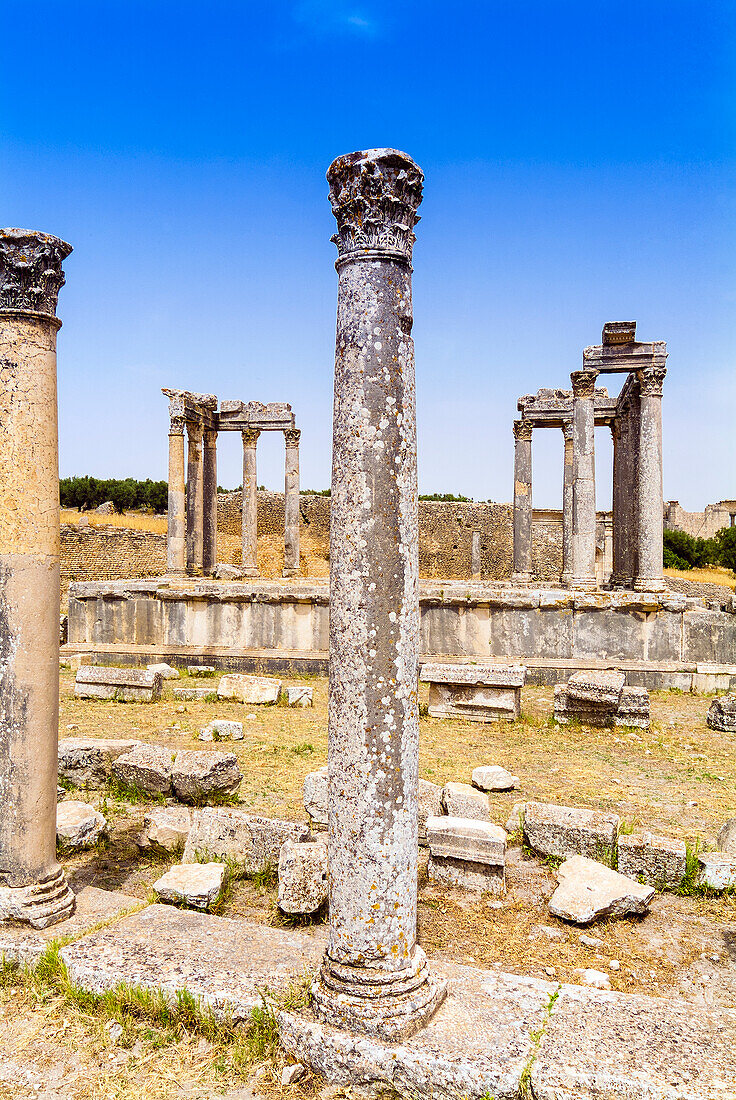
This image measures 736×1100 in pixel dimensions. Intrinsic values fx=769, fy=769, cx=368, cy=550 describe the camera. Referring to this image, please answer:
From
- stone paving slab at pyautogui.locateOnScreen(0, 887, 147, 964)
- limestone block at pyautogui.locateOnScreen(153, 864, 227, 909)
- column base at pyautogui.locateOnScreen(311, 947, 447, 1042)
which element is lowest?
limestone block at pyautogui.locateOnScreen(153, 864, 227, 909)

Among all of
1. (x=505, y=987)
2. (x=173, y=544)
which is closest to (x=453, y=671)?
(x=505, y=987)

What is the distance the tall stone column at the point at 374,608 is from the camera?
10.4 feet

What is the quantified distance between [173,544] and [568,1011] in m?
17.4

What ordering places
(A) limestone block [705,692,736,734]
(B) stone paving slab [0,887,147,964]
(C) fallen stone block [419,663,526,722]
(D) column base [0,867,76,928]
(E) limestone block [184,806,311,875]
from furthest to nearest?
(C) fallen stone block [419,663,526,722] < (A) limestone block [705,692,736,734] < (E) limestone block [184,806,311,875] < (D) column base [0,867,76,928] < (B) stone paving slab [0,887,147,964]

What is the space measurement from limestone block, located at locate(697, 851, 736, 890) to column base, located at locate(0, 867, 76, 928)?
4.04 m

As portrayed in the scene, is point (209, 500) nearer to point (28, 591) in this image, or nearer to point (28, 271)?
point (28, 271)

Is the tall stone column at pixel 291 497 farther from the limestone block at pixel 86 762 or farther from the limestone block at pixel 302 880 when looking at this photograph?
the limestone block at pixel 302 880

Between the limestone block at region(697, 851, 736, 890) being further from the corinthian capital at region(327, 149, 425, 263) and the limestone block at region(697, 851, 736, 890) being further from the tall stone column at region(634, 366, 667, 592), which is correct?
the tall stone column at region(634, 366, 667, 592)

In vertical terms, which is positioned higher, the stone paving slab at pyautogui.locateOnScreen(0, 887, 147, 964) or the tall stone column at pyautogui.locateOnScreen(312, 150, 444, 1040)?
the tall stone column at pyautogui.locateOnScreen(312, 150, 444, 1040)

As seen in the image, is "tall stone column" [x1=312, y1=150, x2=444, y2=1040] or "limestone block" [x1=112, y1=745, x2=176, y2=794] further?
"limestone block" [x1=112, y1=745, x2=176, y2=794]

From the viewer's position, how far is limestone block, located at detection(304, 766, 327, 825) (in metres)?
6.40

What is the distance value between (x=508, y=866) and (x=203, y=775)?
2.81 meters

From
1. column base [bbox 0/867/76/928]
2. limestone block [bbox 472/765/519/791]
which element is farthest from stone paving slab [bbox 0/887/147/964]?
limestone block [bbox 472/765/519/791]

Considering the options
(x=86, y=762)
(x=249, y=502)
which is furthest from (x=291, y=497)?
(x=86, y=762)
